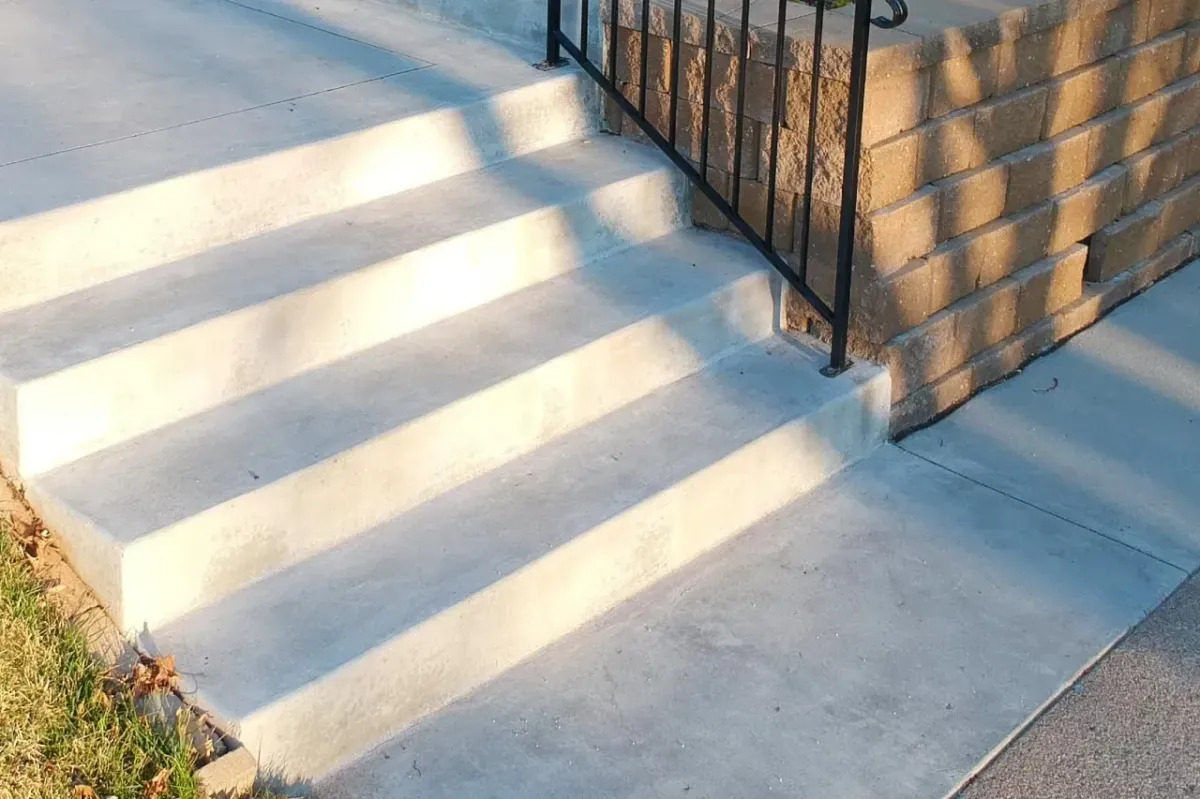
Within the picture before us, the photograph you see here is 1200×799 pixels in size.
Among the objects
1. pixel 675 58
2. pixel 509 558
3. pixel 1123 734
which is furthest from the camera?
pixel 675 58

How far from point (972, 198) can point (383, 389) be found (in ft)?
5.71

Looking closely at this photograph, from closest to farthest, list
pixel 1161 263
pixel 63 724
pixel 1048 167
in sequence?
1. pixel 63 724
2. pixel 1048 167
3. pixel 1161 263

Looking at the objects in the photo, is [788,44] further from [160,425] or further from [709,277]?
[160,425]

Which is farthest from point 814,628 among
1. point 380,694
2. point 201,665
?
point 201,665

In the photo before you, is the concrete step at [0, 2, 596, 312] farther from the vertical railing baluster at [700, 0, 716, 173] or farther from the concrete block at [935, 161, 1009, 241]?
the concrete block at [935, 161, 1009, 241]

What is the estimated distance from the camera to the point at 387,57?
173 inches

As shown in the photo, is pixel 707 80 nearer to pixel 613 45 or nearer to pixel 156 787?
pixel 613 45

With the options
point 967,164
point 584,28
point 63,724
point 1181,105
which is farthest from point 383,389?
point 1181,105

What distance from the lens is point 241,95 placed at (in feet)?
13.2

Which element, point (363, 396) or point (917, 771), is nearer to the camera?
point (917, 771)

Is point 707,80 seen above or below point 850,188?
above

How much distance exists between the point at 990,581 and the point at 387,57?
226 centimetres

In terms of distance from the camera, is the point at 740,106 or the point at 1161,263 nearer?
the point at 740,106

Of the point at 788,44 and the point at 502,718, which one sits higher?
the point at 788,44
